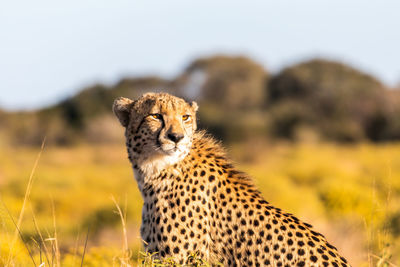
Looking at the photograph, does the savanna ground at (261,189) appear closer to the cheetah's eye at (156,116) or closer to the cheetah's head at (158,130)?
the cheetah's head at (158,130)

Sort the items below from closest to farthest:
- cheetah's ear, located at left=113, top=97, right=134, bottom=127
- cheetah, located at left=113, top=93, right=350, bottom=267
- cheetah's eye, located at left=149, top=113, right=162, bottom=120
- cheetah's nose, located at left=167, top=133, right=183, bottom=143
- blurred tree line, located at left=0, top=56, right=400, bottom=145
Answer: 1. cheetah, located at left=113, top=93, right=350, bottom=267
2. cheetah's nose, located at left=167, top=133, right=183, bottom=143
3. cheetah's eye, located at left=149, top=113, right=162, bottom=120
4. cheetah's ear, located at left=113, top=97, right=134, bottom=127
5. blurred tree line, located at left=0, top=56, right=400, bottom=145

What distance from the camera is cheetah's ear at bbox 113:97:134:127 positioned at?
12.8 feet

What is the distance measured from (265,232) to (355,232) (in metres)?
4.88

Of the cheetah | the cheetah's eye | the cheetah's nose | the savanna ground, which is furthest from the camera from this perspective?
the savanna ground

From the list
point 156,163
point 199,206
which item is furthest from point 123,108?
point 199,206

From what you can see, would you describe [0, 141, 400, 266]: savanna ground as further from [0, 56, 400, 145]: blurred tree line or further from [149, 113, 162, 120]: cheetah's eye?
[0, 56, 400, 145]: blurred tree line

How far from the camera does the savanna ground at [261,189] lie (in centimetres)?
616

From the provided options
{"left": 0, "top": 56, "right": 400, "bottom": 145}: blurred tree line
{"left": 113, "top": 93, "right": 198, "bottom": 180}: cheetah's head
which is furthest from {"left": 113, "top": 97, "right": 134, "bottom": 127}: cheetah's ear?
{"left": 0, "top": 56, "right": 400, "bottom": 145}: blurred tree line

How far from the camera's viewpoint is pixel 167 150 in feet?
11.6

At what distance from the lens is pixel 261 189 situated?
10570 millimetres

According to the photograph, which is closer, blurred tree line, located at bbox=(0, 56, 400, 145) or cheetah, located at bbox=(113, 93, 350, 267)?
cheetah, located at bbox=(113, 93, 350, 267)

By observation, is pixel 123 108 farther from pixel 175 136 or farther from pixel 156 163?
pixel 175 136

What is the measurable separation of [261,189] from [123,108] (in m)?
6.90

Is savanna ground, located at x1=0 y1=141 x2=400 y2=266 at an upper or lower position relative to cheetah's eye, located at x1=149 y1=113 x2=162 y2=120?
lower
